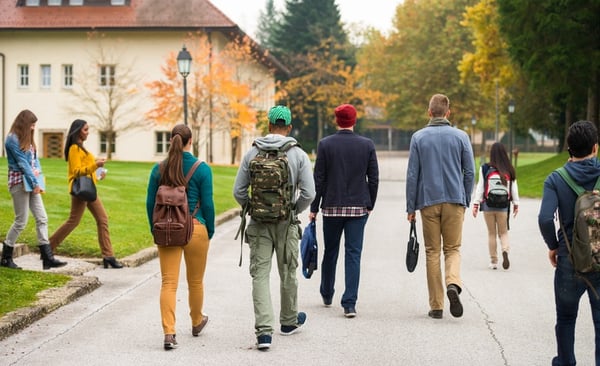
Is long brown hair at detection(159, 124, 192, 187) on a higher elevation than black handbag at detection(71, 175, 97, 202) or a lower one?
higher

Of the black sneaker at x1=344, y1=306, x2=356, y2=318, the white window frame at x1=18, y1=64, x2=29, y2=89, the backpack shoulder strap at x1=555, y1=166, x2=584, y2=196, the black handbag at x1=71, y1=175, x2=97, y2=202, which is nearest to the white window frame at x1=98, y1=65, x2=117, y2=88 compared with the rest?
the white window frame at x1=18, y1=64, x2=29, y2=89

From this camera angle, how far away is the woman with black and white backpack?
478 inches

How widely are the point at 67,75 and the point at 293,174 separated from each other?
150 feet

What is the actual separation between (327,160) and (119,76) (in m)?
42.2

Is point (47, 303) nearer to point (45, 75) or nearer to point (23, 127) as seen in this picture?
point (23, 127)

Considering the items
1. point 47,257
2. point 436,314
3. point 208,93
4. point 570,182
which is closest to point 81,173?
point 47,257

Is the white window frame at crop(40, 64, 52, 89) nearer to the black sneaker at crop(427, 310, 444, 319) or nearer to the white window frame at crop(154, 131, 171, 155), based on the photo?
the white window frame at crop(154, 131, 171, 155)

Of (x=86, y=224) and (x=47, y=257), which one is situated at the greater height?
(x=47, y=257)

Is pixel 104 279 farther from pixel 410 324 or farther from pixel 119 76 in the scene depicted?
pixel 119 76

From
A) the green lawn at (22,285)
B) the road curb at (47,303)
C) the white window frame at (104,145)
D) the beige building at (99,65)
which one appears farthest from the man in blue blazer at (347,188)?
the white window frame at (104,145)

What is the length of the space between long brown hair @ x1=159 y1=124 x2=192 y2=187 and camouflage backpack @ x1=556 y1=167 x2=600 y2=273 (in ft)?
9.71

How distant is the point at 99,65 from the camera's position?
50.2 meters

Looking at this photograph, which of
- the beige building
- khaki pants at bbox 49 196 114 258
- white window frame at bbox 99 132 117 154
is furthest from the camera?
white window frame at bbox 99 132 117 154

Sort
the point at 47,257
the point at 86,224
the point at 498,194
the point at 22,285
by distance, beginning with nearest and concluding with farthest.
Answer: the point at 22,285, the point at 47,257, the point at 498,194, the point at 86,224
